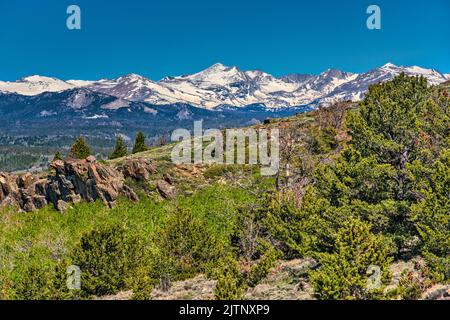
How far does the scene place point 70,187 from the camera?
225ft

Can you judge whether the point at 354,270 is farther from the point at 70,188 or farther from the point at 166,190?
the point at 70,188

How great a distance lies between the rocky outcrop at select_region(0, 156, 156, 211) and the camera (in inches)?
2657

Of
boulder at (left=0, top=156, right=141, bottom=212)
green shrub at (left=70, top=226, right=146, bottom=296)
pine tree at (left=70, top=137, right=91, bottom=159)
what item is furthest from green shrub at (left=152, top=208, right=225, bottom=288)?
pine tree at (left=70, top=137, right=91, bottom=159)

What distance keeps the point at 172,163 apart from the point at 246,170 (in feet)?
46.2

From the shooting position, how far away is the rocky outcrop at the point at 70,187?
67.5 m

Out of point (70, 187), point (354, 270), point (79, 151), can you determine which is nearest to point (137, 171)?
point (70, 187)

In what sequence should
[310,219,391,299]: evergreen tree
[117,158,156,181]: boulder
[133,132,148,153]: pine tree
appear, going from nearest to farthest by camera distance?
[310,219,391,299]: evergreen tree
[117,158,156,181]: boulder
[133,132,148,153]: pine tree

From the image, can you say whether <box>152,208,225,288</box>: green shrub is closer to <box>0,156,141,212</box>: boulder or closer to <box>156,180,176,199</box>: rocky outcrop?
<box>156,180,176,199</box>: rocky outcrop

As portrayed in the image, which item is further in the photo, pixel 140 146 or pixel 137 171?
pixel 140 146

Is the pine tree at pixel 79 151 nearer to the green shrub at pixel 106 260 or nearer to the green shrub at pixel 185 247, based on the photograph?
the green shrub at pixel 106 260

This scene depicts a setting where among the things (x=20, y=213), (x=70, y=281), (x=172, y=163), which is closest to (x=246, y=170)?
(x=172, y=163)

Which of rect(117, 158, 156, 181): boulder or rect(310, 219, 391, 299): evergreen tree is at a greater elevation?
rect(117, 158, 156, 181): boulder

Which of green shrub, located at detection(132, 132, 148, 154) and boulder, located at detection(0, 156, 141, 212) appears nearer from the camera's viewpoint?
boulder, located at detection(0, 156, 141, 212)
